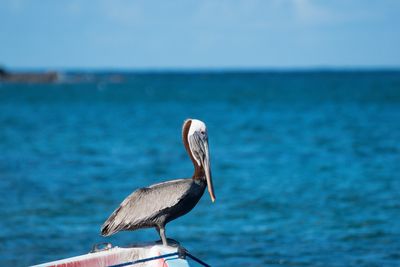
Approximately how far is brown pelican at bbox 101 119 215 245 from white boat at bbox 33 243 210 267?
0.43 feet

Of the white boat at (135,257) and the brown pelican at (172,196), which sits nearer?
the white boat at (135,257)

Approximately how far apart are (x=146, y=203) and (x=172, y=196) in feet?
0.71

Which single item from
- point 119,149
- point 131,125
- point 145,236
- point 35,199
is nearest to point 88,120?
point 131,125

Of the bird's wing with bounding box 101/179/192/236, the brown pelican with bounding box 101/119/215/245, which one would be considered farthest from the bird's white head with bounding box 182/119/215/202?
the bird's wing with bounding box 101/179/192/236

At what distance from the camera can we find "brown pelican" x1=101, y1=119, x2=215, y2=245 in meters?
6.02

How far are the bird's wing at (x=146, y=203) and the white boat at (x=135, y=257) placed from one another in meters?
0.18

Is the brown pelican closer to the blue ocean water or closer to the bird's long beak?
the bird's long beak

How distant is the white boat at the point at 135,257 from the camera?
19.2 feet

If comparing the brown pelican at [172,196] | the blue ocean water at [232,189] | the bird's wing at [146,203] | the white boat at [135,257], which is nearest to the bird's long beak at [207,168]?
the brown pelican at [172,196]

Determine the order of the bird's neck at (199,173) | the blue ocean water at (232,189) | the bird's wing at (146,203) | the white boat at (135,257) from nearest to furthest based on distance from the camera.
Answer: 1. the white boat at (135,257)
2. the bird's wing at (146,203)
3. the bird's neck at (199,173)
4. the blue ocean water at (232,189)

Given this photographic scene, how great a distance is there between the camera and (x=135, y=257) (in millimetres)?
6230

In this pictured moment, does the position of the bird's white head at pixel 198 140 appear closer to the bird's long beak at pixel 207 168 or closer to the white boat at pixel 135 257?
the bird's long beak at pixel 207 168

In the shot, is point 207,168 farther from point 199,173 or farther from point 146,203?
point 146,203

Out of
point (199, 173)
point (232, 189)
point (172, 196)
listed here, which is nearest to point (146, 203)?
point (172, 196)
